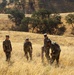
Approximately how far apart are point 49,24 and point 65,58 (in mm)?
52636

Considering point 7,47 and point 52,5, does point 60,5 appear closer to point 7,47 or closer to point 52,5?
point 52,5

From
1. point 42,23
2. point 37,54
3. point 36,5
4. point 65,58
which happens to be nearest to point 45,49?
point 65,58

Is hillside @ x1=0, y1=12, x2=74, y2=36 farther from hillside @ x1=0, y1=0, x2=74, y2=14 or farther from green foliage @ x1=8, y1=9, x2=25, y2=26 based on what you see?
hillside @ x1=0, y1=0, x2=74, y2=14

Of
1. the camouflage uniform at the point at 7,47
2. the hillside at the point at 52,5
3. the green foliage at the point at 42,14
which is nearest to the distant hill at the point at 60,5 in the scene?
the hillside at the point at 52,5

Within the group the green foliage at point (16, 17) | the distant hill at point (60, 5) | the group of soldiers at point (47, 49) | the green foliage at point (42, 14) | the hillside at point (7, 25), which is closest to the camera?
the group of soldiers at point (47, 49)

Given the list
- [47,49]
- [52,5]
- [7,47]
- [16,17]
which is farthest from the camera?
[52,5]

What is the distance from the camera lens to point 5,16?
273 ft

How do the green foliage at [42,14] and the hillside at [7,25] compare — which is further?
the green foliage at [42,14]

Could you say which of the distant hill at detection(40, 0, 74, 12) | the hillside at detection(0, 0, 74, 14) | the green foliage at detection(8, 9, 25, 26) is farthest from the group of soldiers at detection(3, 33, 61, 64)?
the distant hill at detection(40, 0, 74, 12)

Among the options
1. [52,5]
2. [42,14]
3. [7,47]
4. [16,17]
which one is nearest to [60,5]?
[52,5]

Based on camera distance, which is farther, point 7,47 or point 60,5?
point 60,5

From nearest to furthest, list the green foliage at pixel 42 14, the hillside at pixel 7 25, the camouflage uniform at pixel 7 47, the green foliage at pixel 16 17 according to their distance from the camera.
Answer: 1. the camouflage uniform at pixel 7 47
2. the hillside at pixel 7 25
3. the green foliage at pixel 42 14
4. the green foliage at pixel 16 17

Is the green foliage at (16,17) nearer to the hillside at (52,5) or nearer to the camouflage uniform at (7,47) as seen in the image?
the hillside at (52,5)

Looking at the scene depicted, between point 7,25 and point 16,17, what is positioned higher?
point 16,17
